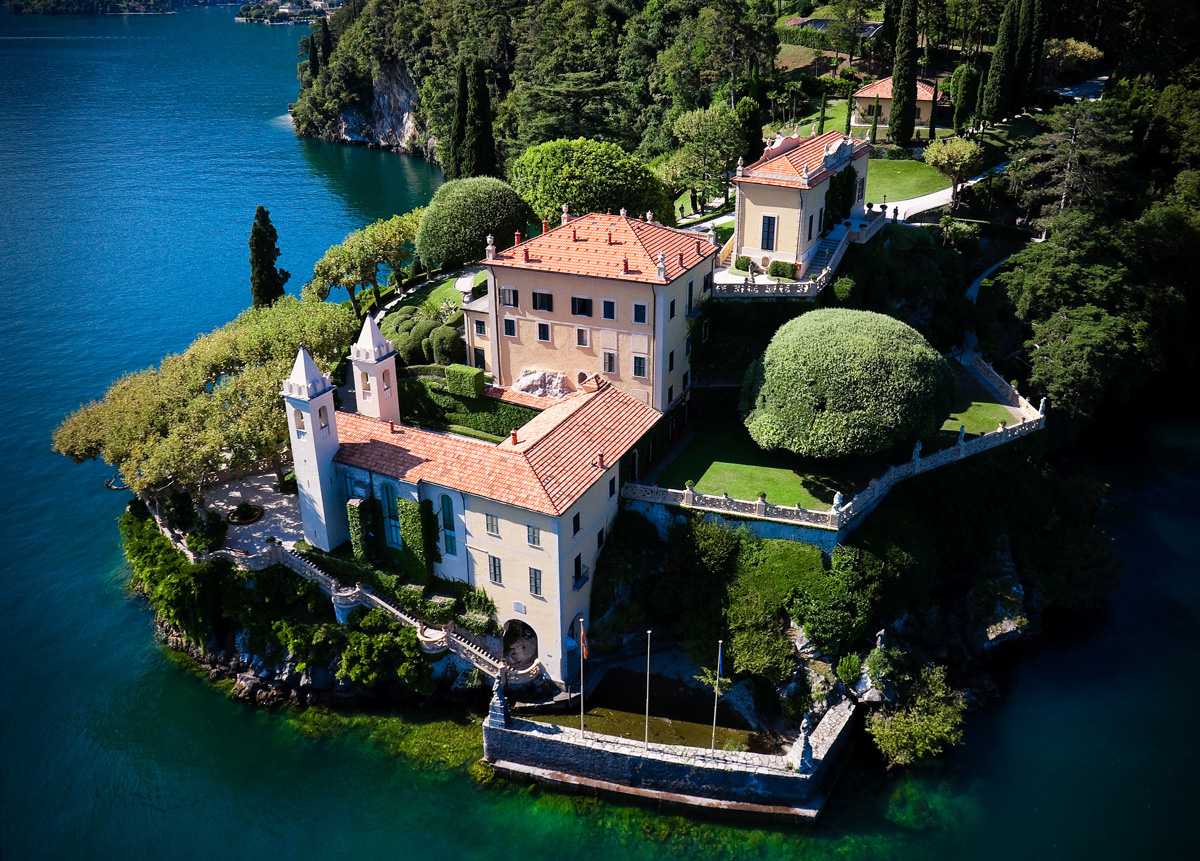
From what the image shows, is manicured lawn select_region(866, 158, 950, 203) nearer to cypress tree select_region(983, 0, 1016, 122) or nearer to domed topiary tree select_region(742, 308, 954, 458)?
cypress tree select_region(983, 0, 1016, 122)

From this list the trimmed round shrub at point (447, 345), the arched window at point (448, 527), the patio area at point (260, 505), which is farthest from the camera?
the trimmed round shrub at point (447, 345)

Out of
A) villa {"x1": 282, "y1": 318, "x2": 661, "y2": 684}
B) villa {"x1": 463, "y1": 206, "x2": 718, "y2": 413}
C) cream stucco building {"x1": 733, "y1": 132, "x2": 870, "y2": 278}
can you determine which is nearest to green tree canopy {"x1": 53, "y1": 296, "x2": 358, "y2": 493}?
villa {"x1": 282, "y1": 318, "x2": 661, "y2": 684}

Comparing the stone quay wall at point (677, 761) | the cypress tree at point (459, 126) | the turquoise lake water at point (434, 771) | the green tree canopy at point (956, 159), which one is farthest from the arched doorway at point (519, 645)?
the cypress tree at point (459, 126)

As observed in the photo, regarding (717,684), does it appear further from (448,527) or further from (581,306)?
(581,306)

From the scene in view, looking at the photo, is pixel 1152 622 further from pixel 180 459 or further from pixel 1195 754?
pixel 180 459

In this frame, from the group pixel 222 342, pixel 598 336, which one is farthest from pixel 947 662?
pixel 222 342

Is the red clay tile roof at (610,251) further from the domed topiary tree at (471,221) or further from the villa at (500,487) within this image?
the domed topiary tree at (471,221)

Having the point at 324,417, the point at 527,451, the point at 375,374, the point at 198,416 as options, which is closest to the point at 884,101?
the point at 375,374
